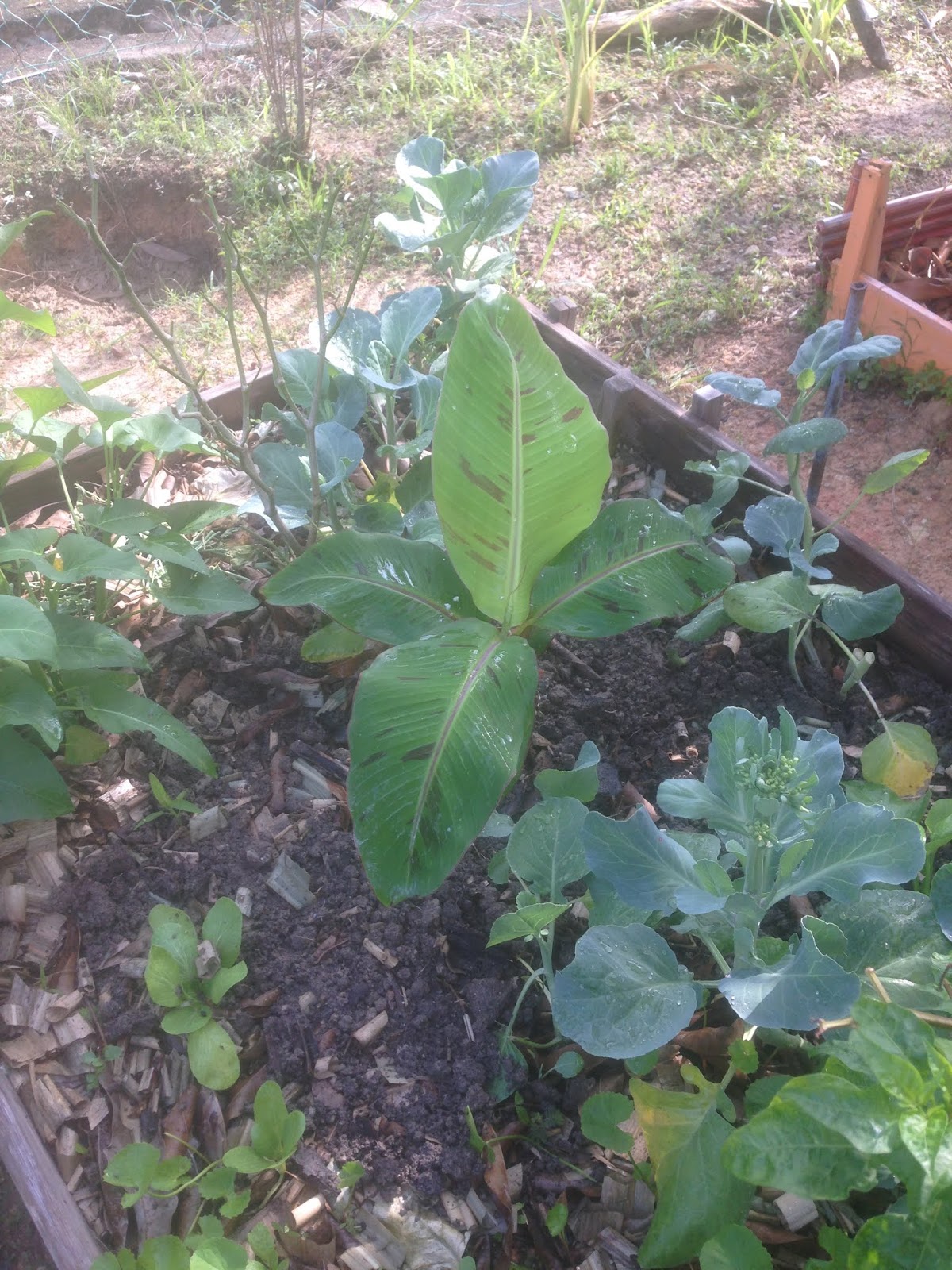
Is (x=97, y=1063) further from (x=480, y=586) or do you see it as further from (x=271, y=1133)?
(x=480, y=586)

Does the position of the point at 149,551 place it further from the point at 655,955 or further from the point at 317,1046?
the point at 655,955

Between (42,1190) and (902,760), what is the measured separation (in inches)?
59.9

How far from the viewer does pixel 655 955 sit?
1216 mm

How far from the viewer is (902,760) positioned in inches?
63.5

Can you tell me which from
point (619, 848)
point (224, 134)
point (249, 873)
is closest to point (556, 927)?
point (619, 848)

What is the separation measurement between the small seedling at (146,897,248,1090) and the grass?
2017mm

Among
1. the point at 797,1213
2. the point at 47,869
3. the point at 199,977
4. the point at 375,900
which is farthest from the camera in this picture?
the point at 47,869

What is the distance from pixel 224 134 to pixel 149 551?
2.73 m

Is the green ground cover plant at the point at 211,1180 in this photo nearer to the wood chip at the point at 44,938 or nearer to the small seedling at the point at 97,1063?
the small seedling at the point at 97,1063

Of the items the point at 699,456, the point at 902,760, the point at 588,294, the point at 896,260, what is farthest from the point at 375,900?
the point at 896,260

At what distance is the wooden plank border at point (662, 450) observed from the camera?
72.6 inches

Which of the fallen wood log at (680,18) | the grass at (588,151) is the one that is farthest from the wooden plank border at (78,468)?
the fallen wood log at (680,18)

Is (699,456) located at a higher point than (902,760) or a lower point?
higher

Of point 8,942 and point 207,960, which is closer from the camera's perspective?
point 207,960
